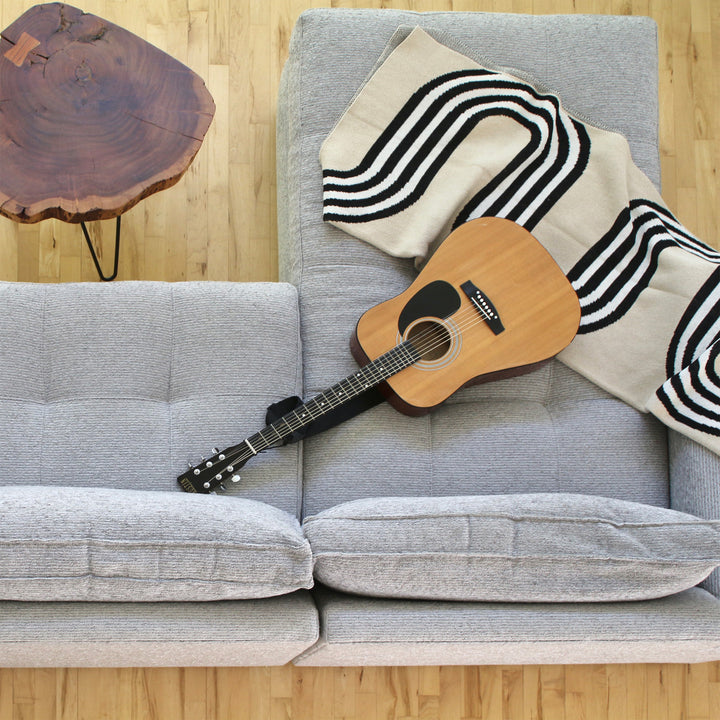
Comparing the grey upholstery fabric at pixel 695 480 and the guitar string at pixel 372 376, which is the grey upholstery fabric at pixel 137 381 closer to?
the guitar string at pixel 372 376

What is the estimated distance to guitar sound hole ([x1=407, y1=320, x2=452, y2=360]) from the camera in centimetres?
155

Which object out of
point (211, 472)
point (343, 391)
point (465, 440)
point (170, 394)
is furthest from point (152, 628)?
point (465, 440)

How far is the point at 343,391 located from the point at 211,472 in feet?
1.05

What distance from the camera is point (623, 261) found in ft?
5.37

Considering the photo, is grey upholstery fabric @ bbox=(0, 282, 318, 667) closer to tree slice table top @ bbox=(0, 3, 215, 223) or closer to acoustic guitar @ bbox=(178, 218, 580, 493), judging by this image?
acoustic guitar @ bbox=(178, 218, 580, 493)

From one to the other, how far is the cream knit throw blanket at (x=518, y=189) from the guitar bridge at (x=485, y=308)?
15 cm

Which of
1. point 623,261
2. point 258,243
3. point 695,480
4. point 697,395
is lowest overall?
point 695,480

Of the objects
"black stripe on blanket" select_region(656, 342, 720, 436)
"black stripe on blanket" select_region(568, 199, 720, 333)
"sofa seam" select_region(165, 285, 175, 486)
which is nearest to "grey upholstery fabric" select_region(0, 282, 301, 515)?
"sofa seam" select_region(165, 285, 175, 486)

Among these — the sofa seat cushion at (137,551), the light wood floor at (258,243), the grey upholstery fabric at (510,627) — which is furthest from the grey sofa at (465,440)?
the light wood floor at (258,243)

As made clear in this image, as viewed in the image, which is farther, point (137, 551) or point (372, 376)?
point (372, 376)

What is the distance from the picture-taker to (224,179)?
6.56 ft

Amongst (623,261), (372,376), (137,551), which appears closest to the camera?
(137,551)

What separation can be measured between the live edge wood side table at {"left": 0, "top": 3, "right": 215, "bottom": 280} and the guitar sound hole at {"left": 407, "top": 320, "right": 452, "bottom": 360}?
23.4 inches

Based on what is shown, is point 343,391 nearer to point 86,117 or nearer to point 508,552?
point 508,552
